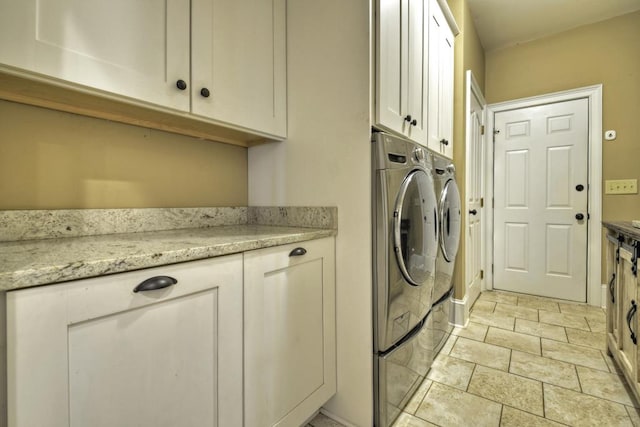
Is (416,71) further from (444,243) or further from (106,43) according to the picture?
(106,43)

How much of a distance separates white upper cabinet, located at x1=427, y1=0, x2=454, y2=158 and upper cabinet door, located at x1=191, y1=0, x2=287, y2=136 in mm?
1008

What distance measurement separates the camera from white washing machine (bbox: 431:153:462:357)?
184cm

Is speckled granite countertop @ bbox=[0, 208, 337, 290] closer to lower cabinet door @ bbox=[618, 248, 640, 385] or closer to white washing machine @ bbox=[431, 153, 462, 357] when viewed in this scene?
white washing machine @ bbox=[431, 153, 462, 357]

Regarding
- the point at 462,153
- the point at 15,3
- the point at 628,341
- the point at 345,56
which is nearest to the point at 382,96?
the point at 345,56

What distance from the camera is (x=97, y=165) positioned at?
1178 millimetres

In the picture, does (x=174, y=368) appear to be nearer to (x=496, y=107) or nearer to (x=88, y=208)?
(x=88, y=208)

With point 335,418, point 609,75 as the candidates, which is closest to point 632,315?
point 335,418

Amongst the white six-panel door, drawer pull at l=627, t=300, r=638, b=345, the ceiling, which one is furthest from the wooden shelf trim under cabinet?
the white six-panel door

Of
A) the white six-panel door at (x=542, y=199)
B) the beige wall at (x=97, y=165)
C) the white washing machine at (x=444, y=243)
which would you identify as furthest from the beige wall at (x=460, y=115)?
the beige wall at (x=97, y=165)

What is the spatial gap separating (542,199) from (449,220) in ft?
6.04

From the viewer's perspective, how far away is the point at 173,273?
2.53ft

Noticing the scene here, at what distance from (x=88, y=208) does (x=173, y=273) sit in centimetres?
67

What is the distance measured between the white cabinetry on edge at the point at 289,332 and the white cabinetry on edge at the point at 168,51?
661 mm

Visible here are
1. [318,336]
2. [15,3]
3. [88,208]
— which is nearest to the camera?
[15,3]
